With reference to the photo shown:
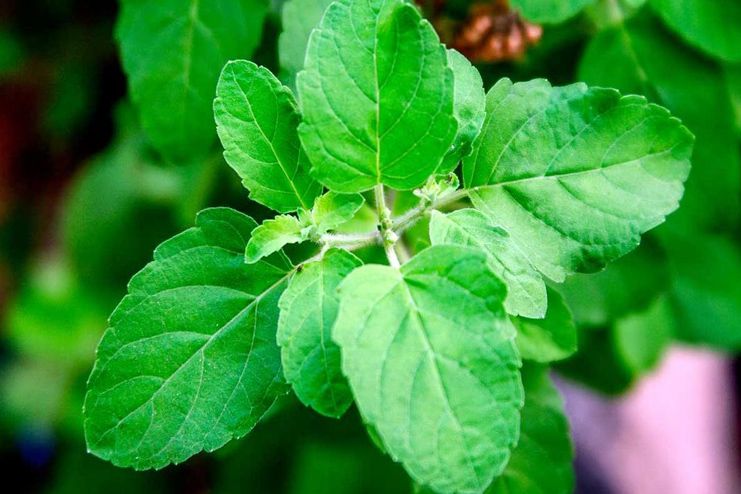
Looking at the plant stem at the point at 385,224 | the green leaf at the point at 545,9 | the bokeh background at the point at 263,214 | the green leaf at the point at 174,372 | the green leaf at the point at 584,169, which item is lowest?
the bokeh background at the point at 263,214

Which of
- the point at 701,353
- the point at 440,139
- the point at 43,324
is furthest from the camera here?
the point at 701,353

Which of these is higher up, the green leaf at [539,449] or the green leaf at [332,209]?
the green leaf at [332,209]

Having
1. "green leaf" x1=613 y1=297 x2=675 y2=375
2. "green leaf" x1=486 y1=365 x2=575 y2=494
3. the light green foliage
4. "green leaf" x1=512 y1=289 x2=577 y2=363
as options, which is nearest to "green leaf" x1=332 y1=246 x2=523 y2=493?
"green leaf" x1=512 y1=289 x2=577 y2=363

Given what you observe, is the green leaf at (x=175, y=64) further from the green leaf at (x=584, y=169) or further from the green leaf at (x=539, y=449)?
the green leaf at (x=539, y=449)

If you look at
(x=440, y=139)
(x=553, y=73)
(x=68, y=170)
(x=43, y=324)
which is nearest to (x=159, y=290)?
(x=440, y=139)

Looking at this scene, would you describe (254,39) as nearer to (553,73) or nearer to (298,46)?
(298,46)

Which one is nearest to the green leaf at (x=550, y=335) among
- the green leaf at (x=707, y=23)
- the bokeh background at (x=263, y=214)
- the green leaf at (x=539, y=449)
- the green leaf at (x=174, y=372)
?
the green leaf at (x=539, y=449)

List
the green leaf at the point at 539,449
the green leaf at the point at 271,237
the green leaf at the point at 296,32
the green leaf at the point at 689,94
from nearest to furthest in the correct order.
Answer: the green leaf at the point at 271,237 < the green leaf at the point at 296,32 < the green leaf at the point at 539,449 < the green leaf at the point at 689,94
